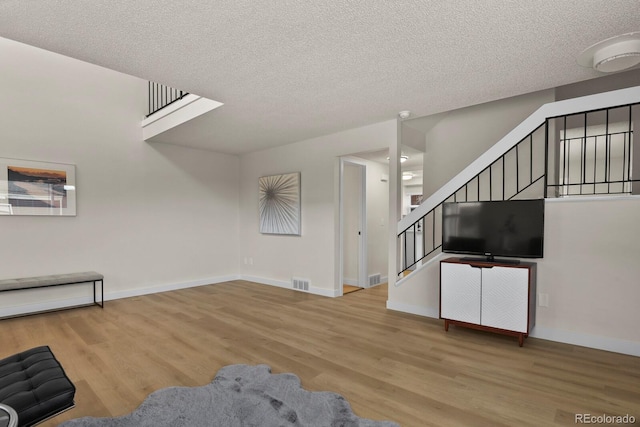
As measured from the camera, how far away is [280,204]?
5.83 metres

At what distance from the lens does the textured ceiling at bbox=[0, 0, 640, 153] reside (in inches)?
80.3

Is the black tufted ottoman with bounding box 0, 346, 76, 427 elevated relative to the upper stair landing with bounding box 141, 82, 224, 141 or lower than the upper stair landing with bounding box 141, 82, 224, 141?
lower

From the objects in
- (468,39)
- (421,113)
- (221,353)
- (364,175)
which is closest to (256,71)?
(468,39)

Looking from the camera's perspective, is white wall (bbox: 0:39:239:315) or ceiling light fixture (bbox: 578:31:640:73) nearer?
ceiling light fixture (bbox: 578:31:640:73)

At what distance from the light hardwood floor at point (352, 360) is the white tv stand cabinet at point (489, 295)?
0.62ft

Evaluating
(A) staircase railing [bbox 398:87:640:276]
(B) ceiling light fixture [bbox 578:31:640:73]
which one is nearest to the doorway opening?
(A) staircase railing [bbox 398:87:640:276]

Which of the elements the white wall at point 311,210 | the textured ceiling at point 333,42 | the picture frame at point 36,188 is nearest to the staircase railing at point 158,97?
the picture frame at point 36,188

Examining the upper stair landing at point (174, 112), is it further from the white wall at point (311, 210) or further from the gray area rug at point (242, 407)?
the gray area rug at point (242, 407)

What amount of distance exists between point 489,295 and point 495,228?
2.26ft

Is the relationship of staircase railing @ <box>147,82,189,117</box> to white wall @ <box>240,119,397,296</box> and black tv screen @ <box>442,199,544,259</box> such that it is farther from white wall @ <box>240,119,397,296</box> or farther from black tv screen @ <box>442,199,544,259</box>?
black tv screen @ <box>442,199,544,259</box>

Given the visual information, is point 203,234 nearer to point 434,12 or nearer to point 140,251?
point 140,251

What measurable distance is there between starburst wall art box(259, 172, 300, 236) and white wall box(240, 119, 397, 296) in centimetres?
12

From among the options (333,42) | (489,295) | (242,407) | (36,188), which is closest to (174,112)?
(36,188)

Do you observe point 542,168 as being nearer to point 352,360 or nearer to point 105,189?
point 352,360
